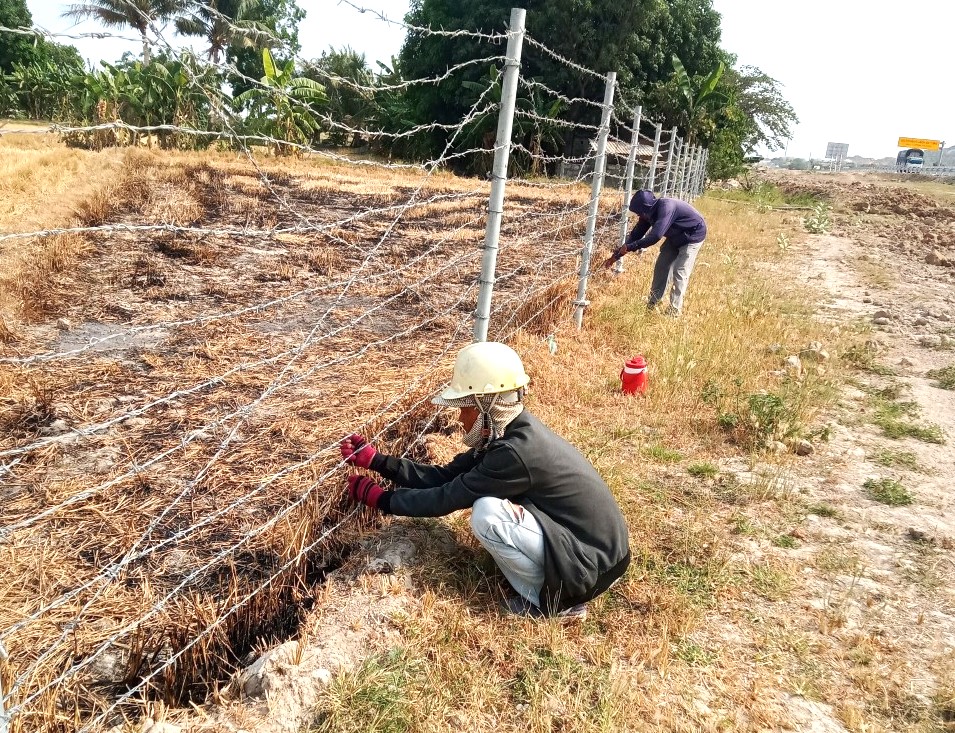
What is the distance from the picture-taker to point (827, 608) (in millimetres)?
2678

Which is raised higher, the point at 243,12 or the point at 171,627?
the point at 243,12

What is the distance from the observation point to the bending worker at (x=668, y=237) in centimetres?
609

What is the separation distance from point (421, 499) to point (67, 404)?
7.89ft

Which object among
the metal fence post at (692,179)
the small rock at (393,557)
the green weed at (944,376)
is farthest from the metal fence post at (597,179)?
the metal fence post at (692,179)

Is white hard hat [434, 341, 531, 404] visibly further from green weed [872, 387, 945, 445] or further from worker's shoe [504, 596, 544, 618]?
green weed [872, 387, 945, 445]

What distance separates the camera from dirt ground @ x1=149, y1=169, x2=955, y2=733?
2.15m

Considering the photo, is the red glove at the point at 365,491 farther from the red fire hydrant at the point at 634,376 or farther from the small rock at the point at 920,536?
the small rock at the point at 920,536

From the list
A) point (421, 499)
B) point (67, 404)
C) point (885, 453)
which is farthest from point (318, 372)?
A: point (885, 453)

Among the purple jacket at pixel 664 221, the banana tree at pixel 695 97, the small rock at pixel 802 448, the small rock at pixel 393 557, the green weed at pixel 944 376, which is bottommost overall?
the small rock at pixel 393 557

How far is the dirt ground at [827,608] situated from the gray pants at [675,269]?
72.1 inches

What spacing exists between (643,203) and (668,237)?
1.39 feet

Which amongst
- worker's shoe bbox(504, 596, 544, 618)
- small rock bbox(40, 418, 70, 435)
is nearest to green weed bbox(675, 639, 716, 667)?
worker's shoe bbox(504, 596, 544, 618)

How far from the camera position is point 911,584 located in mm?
2879

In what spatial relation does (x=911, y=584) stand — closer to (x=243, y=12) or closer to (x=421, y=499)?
(x=421, y=499)
